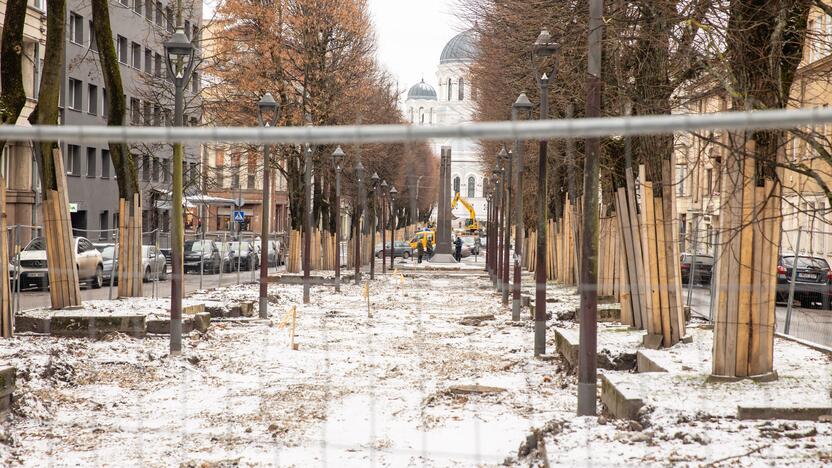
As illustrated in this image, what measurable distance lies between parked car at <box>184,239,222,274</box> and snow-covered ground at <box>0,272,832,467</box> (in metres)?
16.6

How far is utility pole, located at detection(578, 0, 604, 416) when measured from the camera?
390 inches

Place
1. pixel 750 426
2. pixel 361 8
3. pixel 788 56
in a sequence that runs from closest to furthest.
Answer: pixel 750 426 < pixel 788 56 < pixel 361 8

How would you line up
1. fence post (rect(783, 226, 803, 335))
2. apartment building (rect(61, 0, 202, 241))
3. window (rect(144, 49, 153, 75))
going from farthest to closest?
window (rect(144, 49, 153, 75))
apartment building (rect(61, 0, 202, 241))
fence post (rect(783, 226, 803, 335))

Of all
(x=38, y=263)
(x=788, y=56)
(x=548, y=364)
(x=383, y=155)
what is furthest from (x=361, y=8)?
(x=788, y=56)

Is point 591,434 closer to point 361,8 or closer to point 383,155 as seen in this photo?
point 361,8

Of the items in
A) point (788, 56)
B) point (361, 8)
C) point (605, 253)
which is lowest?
point (605, 253)

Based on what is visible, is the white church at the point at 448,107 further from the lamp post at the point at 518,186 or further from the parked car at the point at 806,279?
the parked car at the point at 806,279

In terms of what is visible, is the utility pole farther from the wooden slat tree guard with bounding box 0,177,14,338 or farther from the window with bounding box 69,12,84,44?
the window with bounding box 69,12,84,44

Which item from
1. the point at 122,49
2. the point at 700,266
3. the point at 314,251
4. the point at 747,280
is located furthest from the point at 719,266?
the point at 122,49

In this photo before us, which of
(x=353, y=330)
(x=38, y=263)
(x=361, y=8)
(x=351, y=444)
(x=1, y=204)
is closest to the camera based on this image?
(x=351, y=444)

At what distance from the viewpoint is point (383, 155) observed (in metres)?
52.9

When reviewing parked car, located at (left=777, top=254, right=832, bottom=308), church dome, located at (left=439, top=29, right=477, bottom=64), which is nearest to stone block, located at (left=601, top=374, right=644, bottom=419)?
parked car, located at (left=777, top=254, right=832, bottom=308)

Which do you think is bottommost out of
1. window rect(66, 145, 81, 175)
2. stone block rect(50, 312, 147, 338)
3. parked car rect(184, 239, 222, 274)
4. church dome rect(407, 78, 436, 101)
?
stone block rect(50, 312, 147, 338)

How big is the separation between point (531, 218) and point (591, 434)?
39.4 metres
